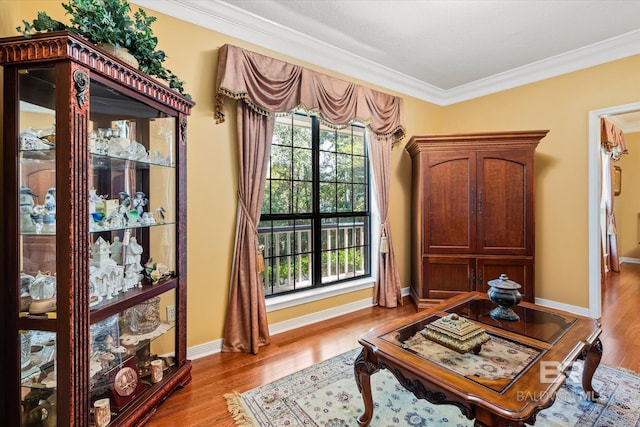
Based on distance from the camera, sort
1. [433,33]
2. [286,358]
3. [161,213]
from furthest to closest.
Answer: [433,33], [286,358], [161,213]

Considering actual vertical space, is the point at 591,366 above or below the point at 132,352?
below

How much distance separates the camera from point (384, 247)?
3551mm

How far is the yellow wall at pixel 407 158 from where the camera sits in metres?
2.39

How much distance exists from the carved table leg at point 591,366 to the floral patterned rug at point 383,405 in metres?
0.05

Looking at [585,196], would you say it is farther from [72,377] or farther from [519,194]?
[72,377]

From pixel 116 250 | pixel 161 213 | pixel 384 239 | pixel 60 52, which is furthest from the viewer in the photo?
pixel 384 239

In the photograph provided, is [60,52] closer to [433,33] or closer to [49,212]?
[49,212]

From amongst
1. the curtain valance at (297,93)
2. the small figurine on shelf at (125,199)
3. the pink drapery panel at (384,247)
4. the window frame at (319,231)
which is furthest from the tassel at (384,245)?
the small figurine on shelf at (125,199)

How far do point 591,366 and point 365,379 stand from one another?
1.39 metres

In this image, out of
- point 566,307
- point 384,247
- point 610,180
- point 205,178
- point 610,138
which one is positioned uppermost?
point 610,138

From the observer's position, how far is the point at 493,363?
1.38 m

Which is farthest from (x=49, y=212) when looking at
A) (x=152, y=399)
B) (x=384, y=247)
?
(x=384, y=247)

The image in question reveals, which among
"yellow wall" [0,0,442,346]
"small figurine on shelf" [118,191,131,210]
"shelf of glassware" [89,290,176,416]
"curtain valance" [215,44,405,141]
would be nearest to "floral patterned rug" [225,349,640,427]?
"shelf of glassware" [89,290,176,416]

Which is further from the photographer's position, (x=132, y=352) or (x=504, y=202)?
(x=504, y=202)
